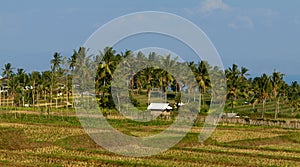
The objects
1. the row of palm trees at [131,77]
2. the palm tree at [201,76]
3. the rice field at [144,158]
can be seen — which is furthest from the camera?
the palm tree at [201,76]

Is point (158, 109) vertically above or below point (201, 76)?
below

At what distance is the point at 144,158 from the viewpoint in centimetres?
2322

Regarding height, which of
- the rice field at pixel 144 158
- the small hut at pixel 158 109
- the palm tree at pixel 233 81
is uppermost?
the palm tree at pixel 233 81

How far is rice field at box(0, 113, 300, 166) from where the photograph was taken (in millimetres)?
21938

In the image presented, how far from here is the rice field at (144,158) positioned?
21.9 m

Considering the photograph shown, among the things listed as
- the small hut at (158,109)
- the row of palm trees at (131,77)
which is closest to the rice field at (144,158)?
the row of palm trees at (131,77)

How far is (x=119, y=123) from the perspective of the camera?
4391 cm

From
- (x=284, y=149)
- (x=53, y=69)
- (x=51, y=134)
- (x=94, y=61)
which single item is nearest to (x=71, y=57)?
(x=53, y=69)

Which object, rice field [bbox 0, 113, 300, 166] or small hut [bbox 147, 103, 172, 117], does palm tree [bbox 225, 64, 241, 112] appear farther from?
rice field [bbox 0, 113, 300, 166]

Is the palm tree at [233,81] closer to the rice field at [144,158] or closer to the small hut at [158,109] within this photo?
the small hut at [158,109]

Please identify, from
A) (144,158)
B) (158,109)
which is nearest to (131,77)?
(158,109)

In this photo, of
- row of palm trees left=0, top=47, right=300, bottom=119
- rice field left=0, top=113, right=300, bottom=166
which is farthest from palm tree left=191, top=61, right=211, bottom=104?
rice field left=0, top=113, right=300, bottom=166

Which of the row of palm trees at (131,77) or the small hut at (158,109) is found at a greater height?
the row of palm trees at (131,77)

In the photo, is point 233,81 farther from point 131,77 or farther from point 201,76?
point 131,77
